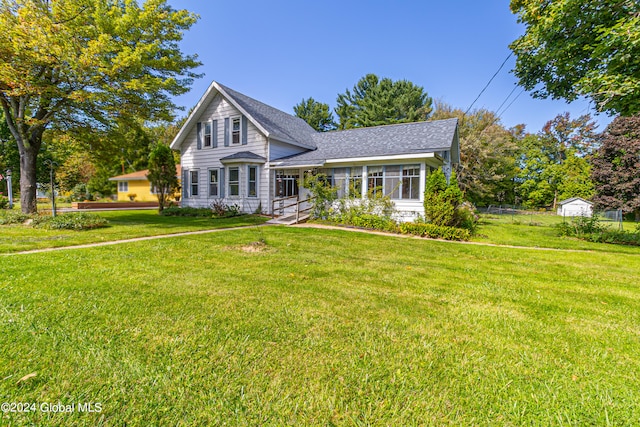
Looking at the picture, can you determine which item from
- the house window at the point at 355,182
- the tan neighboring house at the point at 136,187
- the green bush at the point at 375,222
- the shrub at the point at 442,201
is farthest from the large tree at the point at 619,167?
Result: the tan neighboring house at the point at 136,187

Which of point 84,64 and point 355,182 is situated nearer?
point 84,64

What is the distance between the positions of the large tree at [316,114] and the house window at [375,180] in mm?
26547

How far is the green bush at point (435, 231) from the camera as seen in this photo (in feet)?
32.2

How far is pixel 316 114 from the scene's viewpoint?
1486 inches

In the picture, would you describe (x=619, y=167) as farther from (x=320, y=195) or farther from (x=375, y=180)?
(x=320, y=195)

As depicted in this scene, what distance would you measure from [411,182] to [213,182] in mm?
12065

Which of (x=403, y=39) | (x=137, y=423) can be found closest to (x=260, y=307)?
(x=137, y=423)

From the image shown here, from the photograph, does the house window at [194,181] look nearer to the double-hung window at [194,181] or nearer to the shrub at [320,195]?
the double-hung window at [194,181]

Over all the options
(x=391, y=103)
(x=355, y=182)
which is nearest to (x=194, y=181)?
(x=355, y=182)

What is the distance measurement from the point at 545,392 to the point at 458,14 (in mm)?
15568

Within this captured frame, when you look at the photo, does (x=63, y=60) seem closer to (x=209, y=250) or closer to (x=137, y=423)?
(x=209, y=250)

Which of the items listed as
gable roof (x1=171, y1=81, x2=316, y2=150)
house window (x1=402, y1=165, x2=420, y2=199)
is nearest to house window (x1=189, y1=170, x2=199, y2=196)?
gable roof (x1=171, y1=81, x2=316, y2=150)

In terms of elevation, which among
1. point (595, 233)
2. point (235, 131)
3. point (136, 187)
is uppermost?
point (235, 131)

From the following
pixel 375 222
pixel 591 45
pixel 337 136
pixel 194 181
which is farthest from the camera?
pixel 337 136
